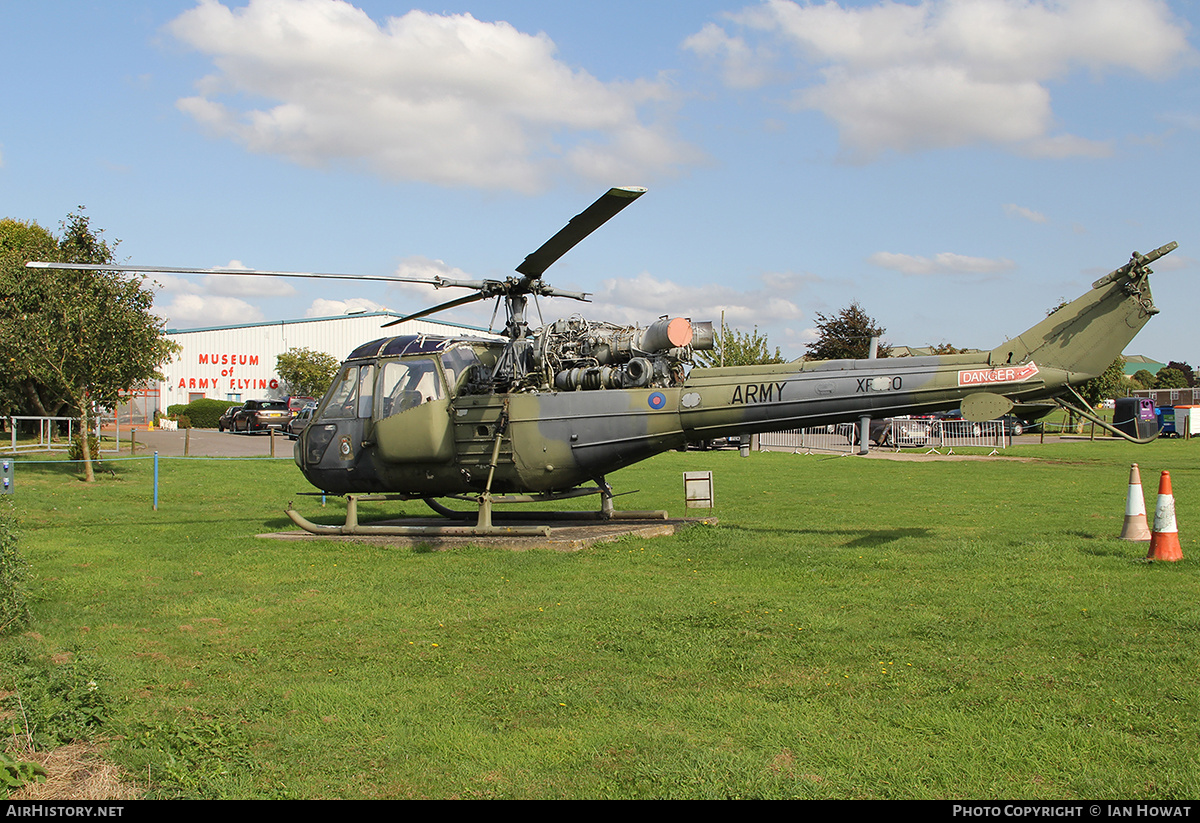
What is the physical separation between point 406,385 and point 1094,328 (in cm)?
907

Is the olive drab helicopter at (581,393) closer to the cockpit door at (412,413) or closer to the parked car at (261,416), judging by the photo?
the cockpit door at (412,413)

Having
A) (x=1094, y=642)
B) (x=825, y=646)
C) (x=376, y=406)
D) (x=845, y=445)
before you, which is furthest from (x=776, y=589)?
(x=845, y=445)

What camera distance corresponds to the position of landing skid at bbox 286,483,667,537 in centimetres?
1219

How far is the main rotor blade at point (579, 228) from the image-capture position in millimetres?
9391

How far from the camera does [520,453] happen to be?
12.5 m

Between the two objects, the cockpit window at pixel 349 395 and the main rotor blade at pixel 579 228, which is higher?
the main rotor blade at pixel 579 228

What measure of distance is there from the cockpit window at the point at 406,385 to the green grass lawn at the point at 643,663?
207 centimetres

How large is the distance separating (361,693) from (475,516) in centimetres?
863

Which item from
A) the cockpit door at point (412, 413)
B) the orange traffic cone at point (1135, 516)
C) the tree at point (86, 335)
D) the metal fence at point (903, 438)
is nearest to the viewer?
the orange traffic cone at point (1135, 516)

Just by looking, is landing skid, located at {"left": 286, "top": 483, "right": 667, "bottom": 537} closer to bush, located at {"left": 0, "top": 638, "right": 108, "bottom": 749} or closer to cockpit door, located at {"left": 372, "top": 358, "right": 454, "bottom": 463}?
cockpit door, located at {"left": 372, "top": 358, "right": 454, "bottom": 463}

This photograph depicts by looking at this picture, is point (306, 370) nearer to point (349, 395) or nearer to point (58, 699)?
point (349, 395)

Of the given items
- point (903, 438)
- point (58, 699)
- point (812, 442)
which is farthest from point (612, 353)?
point (903, 438)

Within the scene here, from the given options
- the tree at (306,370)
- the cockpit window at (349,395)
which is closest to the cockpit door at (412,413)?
the cockpit window at (349,395)
